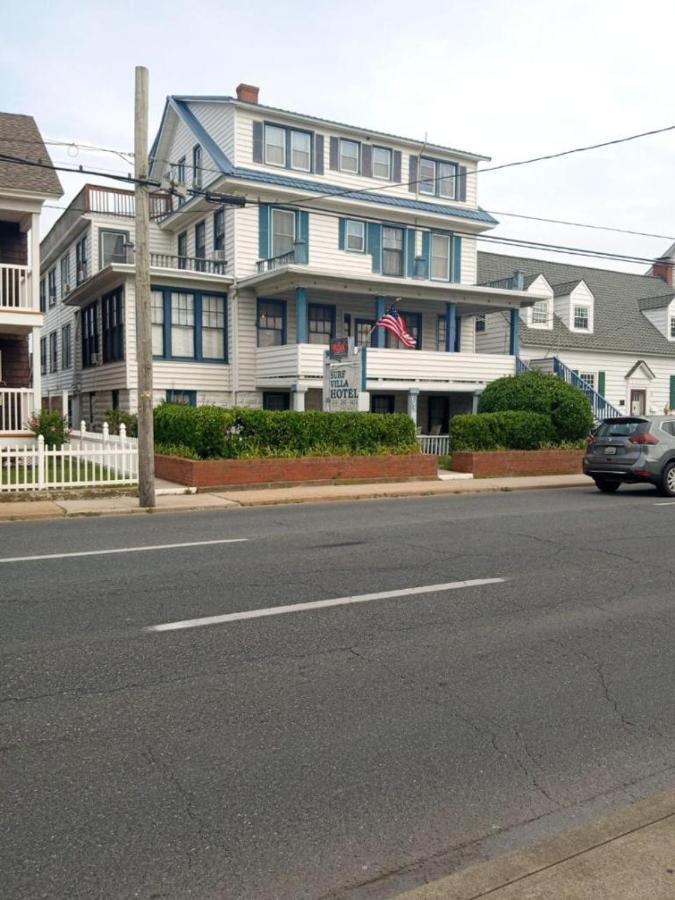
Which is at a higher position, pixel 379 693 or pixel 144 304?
pixel 144 304

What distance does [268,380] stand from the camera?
25.9 m

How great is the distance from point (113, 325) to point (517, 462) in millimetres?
14957

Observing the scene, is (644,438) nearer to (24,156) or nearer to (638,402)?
(24,156)

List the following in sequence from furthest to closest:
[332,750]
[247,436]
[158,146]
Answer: [158,146], [247,436], [332,750]

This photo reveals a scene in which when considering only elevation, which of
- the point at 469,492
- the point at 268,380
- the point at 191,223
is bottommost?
the point at 469,492

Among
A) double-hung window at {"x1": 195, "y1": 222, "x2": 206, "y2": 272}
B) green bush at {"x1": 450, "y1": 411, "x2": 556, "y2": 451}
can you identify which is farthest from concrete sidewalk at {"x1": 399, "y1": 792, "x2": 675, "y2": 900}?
double-hung window at {"x1": 195, "y1": 222, "x2": 206, "y2": 272}

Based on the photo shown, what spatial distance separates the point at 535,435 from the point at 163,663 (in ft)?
60.9

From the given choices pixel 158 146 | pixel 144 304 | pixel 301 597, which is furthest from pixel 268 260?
pixel 301 597

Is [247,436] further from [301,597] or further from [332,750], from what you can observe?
[332,750]

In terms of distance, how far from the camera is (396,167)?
28.9 metres

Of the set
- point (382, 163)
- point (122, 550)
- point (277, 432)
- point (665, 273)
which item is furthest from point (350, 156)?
point (665, 273)

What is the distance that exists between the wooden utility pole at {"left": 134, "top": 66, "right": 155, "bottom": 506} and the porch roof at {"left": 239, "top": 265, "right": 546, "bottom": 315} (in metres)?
9.20

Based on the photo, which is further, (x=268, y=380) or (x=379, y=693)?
(x=268, y=380)

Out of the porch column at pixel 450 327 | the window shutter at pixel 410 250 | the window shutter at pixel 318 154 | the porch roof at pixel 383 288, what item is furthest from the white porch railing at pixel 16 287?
the window shutter at pixel 410 250
